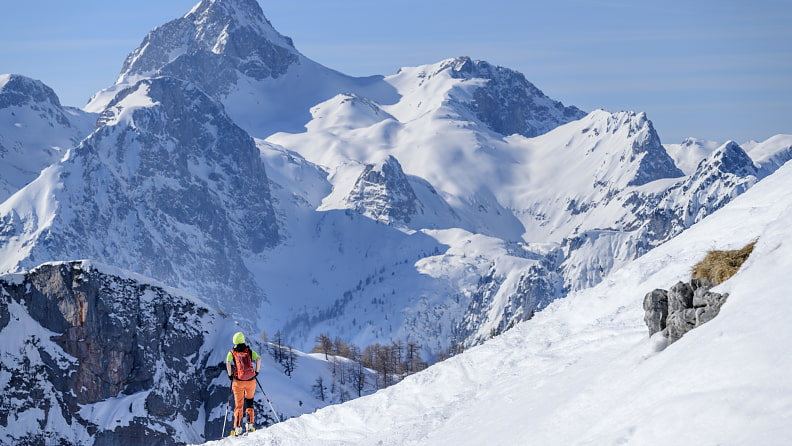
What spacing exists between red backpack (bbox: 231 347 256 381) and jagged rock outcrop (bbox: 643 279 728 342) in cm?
1382

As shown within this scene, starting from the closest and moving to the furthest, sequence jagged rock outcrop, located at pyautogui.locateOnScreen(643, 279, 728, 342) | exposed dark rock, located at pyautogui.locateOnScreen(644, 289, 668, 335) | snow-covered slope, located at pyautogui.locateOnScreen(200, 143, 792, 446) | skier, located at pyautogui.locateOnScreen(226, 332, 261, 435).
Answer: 1. snow-covered slope, located at pyautogui.locateOnScreen(200, 143, 792, 446)
2. jagged rock outcrop, located at pyautogui.locateOnScreen(643, 279, 728, 342)
3. exposed dark rock, located at pyautogui.locateOnScreen(644, 289, 668, 335)
4. skier, located at pyautogui.locateOnScreen(226, 332, 261, 435)

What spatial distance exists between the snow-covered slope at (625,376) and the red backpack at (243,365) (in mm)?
2001

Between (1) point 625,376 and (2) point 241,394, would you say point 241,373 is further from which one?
(1) point 625,376

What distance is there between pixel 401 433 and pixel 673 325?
9.12 metres

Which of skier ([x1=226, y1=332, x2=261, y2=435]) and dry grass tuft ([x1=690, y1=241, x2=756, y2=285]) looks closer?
dry grass tuft ([x1=690, y1=241, x2=756, y2=285])

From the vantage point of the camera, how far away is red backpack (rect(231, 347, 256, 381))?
101 feet

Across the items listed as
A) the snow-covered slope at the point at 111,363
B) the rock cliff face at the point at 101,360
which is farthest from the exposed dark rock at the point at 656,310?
the rock cliff face at the point at 101,360

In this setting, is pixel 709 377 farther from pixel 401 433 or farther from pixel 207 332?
pixel 207 332

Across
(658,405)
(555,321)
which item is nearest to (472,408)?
(555,321)

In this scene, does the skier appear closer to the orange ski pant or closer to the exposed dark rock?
the orange ski pant

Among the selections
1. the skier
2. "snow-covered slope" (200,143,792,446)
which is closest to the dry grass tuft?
"snow-covered slope" (200,143,792,446)

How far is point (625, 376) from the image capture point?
21.3m

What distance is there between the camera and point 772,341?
1761 cm

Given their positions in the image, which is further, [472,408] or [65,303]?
[65,303]
